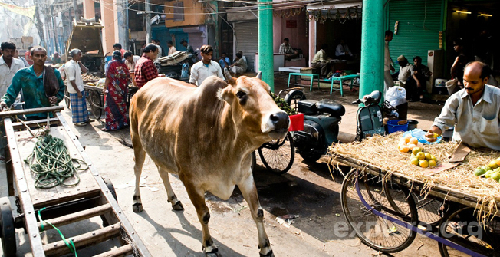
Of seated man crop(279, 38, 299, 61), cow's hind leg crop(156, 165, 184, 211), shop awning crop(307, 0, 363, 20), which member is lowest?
cow's hind leg crop(156, 165, 184, 211)

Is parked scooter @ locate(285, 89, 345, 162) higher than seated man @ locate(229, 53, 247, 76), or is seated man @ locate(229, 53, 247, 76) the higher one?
seated man @ locate(229, 53, 247, 76)

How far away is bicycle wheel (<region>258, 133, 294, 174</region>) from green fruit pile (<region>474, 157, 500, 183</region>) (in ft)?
11.2

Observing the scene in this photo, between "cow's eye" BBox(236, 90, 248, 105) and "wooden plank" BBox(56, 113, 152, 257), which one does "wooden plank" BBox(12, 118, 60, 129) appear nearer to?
"wooden plank" BBox(56, 113, 152, 257)

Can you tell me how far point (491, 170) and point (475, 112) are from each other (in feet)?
2.68

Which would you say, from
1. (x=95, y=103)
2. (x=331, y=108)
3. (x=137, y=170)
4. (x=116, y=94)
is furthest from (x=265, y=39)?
(x=137, y=170)

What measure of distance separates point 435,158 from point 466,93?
78cm

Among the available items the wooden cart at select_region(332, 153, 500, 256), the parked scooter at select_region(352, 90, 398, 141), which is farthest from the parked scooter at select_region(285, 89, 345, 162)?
the wooden cart at select_region(332, 153, 500, 256)

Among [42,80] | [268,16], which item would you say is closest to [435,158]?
[42,80]

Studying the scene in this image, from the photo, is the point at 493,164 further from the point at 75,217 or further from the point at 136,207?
the point at 136,207

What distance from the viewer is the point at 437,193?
3.24 metres

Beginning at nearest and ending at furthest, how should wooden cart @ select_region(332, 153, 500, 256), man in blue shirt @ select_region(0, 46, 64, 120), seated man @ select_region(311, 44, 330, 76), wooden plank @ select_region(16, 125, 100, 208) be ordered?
wooden cart @ select_region(332, 153, 500, 256) → wooden plank @ select_region(16, 125, 100, 208) → man in blue shirt @ select_region(0, 46, 64, 120) → seated man @ select_region(311, 44, 330, 76)

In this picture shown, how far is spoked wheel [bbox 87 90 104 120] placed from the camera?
11.1 metres

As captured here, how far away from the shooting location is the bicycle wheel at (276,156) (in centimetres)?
665

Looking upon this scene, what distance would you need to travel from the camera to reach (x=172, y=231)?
4793 millimetres
